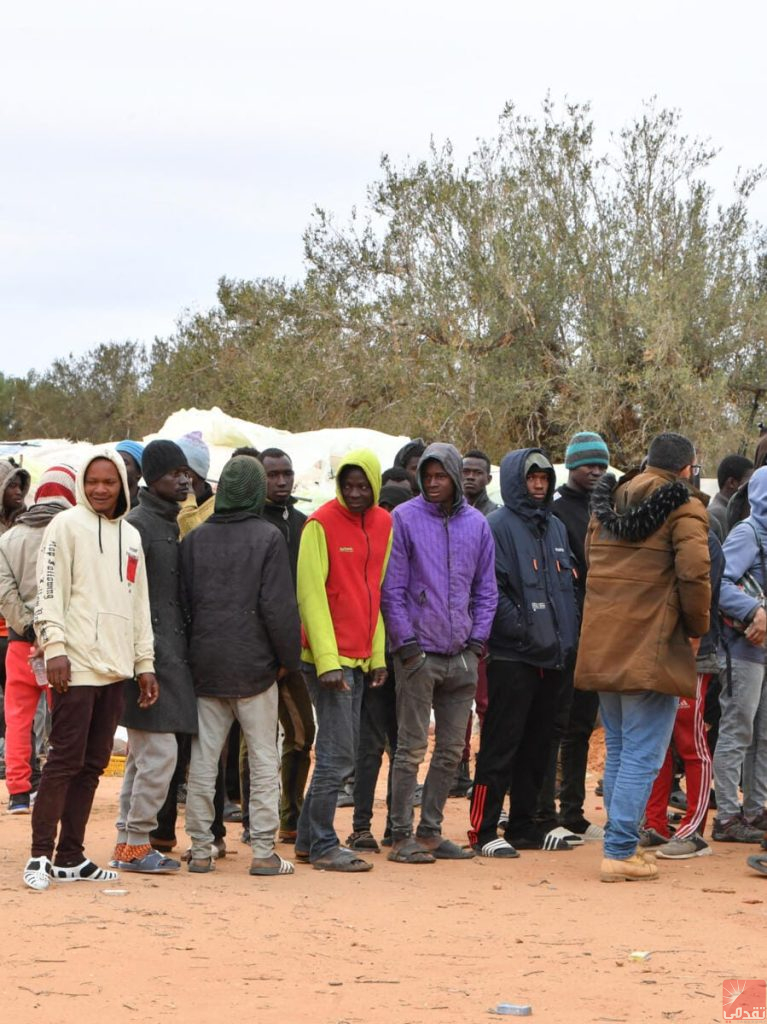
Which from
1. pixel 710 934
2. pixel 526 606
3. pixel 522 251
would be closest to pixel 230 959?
pixel 710 934

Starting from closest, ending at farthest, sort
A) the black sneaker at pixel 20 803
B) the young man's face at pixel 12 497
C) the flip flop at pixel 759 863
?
the flip flop at pixel 759 863 → the black sneaker at pixel 20 803 → the young man's face at pixel 12 497

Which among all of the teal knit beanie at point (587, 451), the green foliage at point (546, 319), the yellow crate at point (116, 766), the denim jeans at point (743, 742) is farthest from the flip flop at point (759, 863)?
the green foliage at point (546, 319)

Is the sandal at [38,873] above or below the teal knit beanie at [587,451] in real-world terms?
below

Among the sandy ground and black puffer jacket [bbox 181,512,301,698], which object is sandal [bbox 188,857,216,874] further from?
black puffer jacket [bbox 181,512,301,698]

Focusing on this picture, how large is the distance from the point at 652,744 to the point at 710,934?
1.33m

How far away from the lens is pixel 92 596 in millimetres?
7047

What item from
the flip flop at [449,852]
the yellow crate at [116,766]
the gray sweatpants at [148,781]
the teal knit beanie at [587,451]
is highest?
the teal knit beanie at [587,451]

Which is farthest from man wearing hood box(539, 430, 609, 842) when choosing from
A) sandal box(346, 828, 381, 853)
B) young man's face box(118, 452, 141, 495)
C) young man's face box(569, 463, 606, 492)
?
young man's face box(118, 452, 141, 495)

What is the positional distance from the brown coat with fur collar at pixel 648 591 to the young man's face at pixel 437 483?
3.02 ft

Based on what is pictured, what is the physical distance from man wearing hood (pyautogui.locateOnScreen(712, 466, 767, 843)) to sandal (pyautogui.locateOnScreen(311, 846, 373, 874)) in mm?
2395

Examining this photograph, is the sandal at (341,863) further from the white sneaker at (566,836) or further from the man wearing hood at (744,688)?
the man wearing hood at (744,688)

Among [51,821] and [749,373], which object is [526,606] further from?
[749,373]

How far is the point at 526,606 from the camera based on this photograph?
326 inches

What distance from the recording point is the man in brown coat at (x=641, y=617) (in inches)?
289
